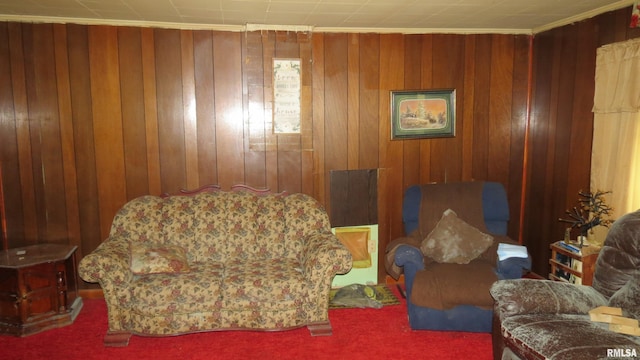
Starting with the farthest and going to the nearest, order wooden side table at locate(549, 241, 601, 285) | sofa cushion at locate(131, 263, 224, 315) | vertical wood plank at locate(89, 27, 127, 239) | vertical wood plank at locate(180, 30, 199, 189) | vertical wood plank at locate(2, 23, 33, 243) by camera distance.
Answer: vertical wood plank at locate(180, 30, 199, 189)
vertical wood plank at locate(89, 27, 127, 239)
vertical wood plank at locate(2, 23, 33, 243)
wooden side table at locate(549, 241, 601, 285)
sofa cushion at locate(131, 263, 224, 315)

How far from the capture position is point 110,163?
406cm

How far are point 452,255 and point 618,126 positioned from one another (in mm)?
1611

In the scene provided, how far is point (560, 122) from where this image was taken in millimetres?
4094

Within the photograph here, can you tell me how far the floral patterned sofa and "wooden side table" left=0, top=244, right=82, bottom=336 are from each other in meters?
0.50

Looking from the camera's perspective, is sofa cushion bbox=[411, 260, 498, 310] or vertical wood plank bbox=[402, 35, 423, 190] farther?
vertical wood plank bbox=[402, 35, 423, 190]

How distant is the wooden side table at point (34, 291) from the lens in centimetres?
341

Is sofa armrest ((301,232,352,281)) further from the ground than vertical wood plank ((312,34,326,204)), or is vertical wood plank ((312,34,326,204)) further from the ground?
vertical wood plank ((312,34,326,204))

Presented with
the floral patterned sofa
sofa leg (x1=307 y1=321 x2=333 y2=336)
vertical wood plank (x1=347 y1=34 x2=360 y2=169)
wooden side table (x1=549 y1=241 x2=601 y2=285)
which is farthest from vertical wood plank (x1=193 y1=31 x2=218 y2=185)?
wooden side table (x1=549 y1=241 x2=601 y2=285)

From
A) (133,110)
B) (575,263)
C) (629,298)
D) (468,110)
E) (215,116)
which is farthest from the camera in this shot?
(468,110)

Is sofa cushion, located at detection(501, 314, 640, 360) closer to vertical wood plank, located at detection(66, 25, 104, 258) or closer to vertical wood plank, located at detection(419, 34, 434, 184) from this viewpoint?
vertical wood plank, located at detection(419, 34, 434, 184)

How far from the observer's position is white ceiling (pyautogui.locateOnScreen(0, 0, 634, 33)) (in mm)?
3408

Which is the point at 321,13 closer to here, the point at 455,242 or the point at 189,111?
the point at 189,111

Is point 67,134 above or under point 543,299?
above

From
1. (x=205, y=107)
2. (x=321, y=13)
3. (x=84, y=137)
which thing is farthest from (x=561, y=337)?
(x=84, y=137)
